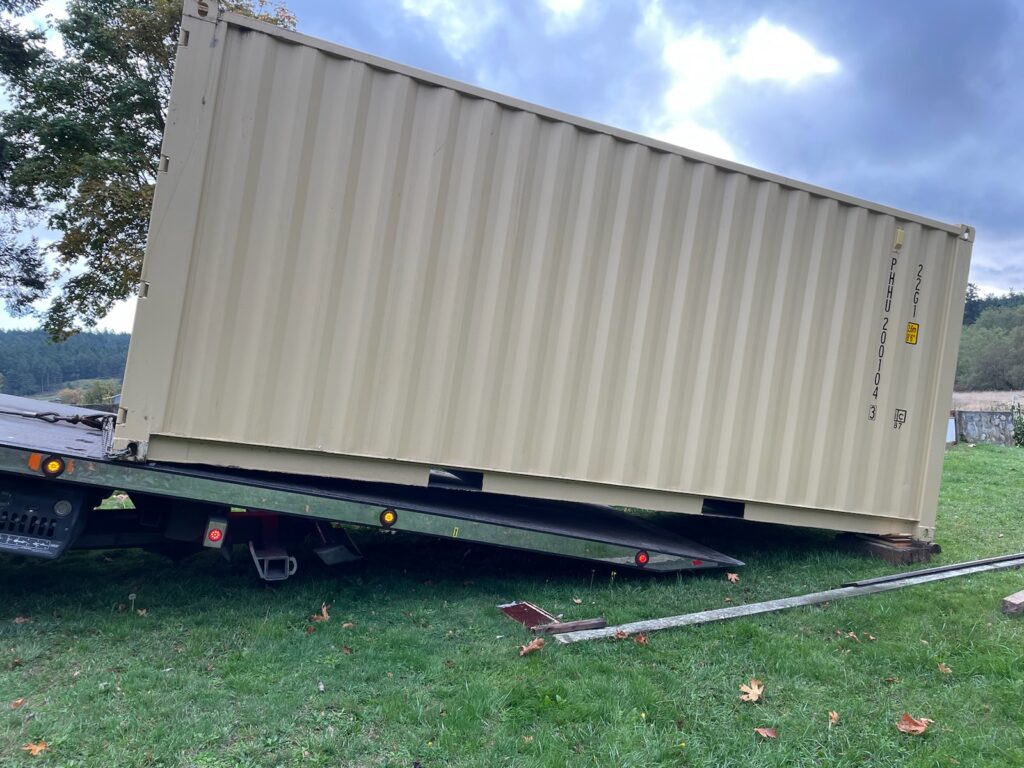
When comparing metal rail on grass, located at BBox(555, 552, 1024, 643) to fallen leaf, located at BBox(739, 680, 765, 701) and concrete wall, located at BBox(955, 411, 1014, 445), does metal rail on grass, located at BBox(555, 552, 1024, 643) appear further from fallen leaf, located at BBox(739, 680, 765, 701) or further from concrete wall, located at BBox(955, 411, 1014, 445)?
concrete wall, located at BBox(955, 411, 1014, 445)

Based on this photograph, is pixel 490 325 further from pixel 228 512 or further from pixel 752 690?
pixel 752 690

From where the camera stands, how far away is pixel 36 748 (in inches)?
94.7

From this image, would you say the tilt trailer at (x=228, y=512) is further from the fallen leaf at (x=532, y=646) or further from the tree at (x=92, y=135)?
the tree at (x=92, y=135)

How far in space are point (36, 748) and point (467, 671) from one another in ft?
5.69

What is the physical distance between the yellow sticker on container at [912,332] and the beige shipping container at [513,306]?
0.04 ft

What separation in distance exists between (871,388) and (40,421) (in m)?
6.22

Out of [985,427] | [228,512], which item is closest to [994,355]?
[985,427]

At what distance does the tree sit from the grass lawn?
1074 centimetres

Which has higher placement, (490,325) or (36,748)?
(490,325)

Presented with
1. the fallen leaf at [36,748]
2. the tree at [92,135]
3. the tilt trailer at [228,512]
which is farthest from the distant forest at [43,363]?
the fallen leaf at [36,748]

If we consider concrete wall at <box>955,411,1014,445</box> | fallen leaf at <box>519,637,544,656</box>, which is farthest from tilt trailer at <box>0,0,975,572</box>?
concrete wall at <box>955,411,1014,445</box>

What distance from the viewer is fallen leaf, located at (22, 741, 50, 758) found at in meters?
2.39

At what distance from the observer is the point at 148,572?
450 cm

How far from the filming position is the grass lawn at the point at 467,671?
2.60m
